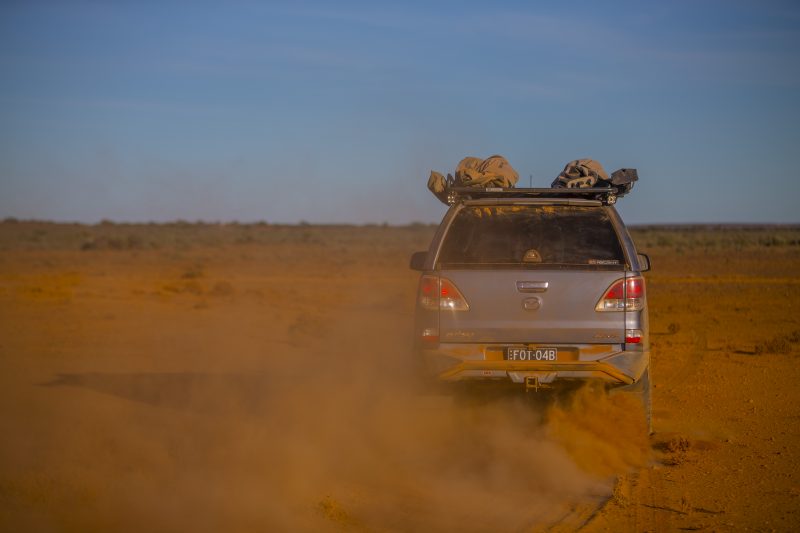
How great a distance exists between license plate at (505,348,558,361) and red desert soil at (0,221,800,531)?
0.81 m

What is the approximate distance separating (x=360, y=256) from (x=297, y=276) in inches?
622

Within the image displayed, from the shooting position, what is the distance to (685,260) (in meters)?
41.4

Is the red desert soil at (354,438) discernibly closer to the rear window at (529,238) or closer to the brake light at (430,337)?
the brake light at (430,337)

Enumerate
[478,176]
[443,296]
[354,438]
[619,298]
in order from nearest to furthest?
[619,298], [443,296], [354,438], [478,176]

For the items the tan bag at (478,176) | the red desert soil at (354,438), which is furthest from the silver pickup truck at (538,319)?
the tan bag at (478,176)

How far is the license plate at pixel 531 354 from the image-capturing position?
23.0 feet

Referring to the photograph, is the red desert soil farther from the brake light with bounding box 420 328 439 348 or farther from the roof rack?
the roof rack

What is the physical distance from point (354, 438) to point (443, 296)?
1.76m

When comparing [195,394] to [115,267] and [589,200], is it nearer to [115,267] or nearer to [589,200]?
[589,200]

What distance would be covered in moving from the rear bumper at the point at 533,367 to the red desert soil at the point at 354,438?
52cm

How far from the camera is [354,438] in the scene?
316 inches

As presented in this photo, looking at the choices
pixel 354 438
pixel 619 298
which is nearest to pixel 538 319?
pixel 619 298

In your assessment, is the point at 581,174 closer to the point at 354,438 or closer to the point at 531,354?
the point at 531,354

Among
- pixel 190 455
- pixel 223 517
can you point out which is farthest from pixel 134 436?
pixel 223 517
